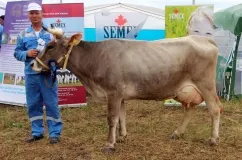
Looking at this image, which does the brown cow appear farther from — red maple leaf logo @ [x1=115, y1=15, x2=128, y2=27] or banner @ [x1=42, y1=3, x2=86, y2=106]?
red maple leaf logo @ [x1=115, y1=15, x2=128, y2=27]

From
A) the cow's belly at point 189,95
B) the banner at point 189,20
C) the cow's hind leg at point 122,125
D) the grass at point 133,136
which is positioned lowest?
the grass at point 133,136

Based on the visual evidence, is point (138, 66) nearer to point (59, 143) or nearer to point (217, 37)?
point (59, 143)

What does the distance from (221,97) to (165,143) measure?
5096 mm

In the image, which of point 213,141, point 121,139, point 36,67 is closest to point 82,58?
point 36,67

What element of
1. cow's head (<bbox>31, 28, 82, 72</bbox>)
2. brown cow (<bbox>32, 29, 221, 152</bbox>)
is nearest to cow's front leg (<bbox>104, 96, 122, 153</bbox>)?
brown cow (<bbox>32, 29, 221, 152</bbox>)

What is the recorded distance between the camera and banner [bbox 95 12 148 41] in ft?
31.9

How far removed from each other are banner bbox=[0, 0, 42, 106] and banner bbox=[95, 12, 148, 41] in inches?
68.6

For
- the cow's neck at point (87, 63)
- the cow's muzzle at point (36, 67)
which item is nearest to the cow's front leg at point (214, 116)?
the cow's neck at point (87, 63)

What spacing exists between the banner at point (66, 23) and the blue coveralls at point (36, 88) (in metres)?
2.87

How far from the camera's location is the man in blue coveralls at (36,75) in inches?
242

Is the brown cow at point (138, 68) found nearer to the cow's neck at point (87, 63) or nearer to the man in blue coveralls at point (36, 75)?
the cow's neck at point (87, 63)

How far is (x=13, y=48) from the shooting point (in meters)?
9.61

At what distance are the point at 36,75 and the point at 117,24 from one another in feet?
13.1

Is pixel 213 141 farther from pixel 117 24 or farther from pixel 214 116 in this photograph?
pixel 117 24
